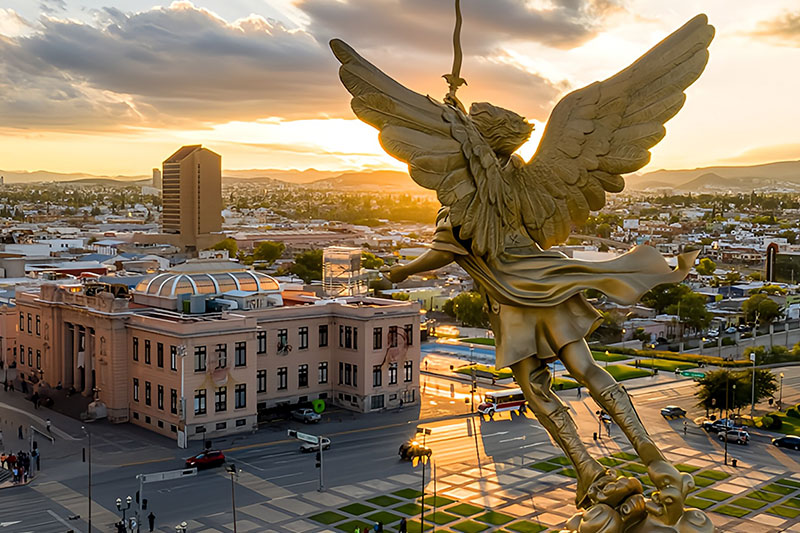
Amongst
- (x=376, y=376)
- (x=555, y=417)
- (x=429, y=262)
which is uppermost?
(x=429, y=262)

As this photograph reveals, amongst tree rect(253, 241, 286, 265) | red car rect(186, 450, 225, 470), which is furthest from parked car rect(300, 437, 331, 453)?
tree rect(253, 241, 286, 265)

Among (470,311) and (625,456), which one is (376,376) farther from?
(470,311)

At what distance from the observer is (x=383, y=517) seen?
3731cm

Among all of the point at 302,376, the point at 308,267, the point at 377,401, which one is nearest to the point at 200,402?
the point at 302,376

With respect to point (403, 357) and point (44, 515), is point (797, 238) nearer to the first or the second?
point (403, 357)

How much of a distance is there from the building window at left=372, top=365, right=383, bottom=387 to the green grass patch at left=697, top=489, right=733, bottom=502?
24.4 m

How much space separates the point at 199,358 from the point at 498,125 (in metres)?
38.2

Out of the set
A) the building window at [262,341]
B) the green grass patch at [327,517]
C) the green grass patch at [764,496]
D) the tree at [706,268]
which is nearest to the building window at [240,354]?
the building window at [262,341]

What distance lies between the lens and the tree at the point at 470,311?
99.0 metres

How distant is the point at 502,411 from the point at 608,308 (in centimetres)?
5118

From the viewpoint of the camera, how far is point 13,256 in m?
108

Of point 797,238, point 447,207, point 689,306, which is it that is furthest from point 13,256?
point 797,238

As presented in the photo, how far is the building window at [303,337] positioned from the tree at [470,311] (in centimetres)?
4123

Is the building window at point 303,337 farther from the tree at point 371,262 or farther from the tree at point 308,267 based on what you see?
the tree at point 371,262
